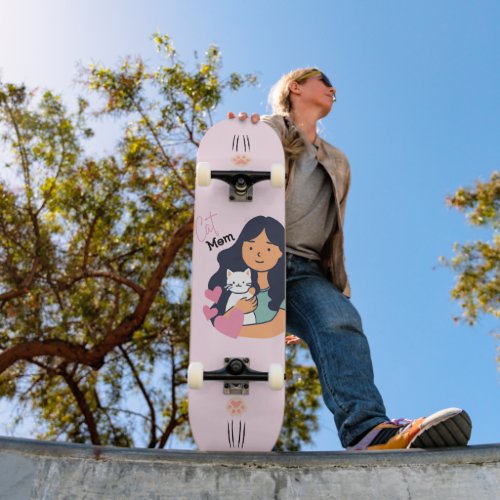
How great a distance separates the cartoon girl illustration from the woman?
0.06 meters

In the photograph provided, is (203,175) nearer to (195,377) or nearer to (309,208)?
(309,208)

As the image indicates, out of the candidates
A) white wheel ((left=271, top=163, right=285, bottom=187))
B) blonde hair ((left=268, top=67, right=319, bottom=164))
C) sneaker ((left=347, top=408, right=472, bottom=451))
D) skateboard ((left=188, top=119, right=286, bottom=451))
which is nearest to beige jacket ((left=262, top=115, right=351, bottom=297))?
blonde hair ((left=268, top=67, right=319, bottom=164))

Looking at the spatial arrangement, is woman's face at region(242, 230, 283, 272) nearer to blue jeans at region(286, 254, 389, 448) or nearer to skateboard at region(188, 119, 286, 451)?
skateboard at region(188, 119, 286, 451)

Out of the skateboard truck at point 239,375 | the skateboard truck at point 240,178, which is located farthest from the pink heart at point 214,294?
the skateboard truck at point 240,178

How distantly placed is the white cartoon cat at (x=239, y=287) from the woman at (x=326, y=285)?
0.16 feet

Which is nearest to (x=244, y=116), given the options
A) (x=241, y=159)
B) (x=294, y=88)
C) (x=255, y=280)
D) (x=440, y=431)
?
(x=241, y=159)

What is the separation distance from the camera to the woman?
6.70 feet

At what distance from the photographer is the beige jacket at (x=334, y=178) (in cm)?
274

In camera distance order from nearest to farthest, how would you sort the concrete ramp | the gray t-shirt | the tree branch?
the concrete ramp → the gray t-shirt → the tree branch

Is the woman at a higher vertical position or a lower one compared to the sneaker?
higher

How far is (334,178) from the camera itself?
2832mm

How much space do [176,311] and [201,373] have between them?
5.54m

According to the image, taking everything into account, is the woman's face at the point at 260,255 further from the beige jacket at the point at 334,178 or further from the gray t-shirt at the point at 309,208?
the beige jacket at the point at 334,178

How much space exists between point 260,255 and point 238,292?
17 cm
